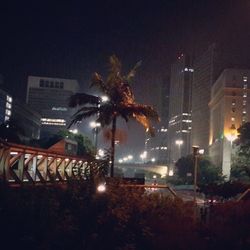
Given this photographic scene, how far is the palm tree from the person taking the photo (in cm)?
2572

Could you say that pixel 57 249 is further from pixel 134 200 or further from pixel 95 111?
pixel 95 111

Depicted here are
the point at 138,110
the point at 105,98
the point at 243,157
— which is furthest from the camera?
the point at 243,157

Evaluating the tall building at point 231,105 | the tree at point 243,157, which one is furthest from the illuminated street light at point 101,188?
the tall building at point 231,105

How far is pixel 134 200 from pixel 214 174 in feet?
371

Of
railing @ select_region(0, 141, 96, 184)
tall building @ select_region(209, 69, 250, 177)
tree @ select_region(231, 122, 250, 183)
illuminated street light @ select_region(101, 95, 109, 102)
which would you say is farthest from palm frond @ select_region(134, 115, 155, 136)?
tall building @ select_region(209, 69, 250, 177)

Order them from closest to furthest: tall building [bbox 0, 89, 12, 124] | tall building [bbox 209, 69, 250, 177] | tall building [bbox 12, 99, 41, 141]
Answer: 1. tall building [bbox 209, 69, 250, 177]
2. tall building [bbox 0, 89, 12, 124]
3. tall building [bbox 12, 99, 41, 141]

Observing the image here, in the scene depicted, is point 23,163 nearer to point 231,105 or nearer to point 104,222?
point 104,222

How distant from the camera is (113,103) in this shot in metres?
26.0

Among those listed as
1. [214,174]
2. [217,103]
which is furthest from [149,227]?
[217,103]

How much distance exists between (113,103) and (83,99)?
1.68 m

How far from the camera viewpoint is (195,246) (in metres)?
12.7

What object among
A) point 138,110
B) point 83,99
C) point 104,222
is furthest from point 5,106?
point 104,222

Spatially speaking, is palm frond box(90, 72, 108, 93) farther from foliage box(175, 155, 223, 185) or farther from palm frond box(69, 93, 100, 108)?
foliage box(175, 155, 223, 185)

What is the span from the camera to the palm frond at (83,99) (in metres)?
25.8
